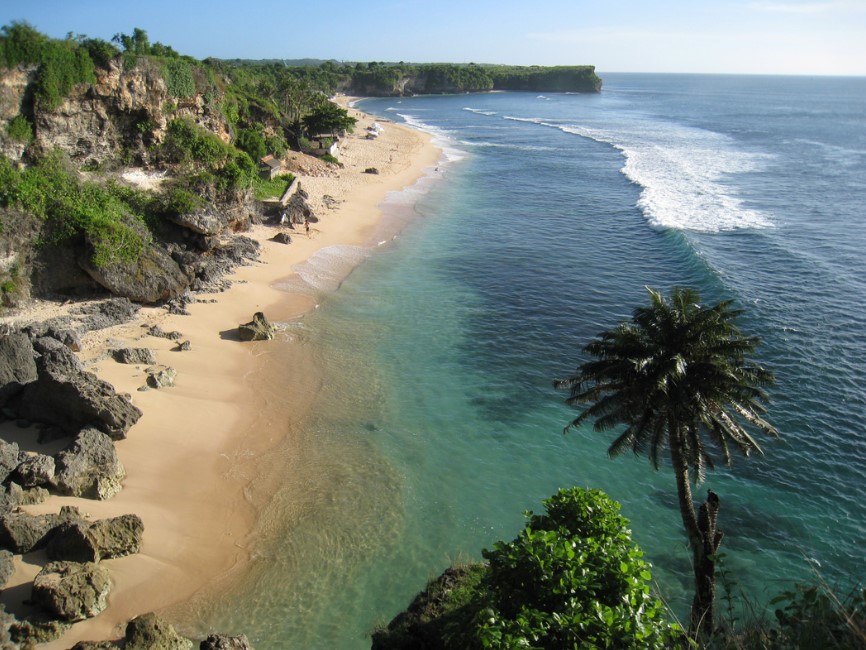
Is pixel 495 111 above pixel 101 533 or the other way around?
above

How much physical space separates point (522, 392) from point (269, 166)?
41.0 m

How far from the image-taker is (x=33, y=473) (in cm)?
2142

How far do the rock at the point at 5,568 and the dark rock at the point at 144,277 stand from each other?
19.8m

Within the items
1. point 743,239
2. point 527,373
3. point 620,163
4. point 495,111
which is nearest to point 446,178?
point 620,163

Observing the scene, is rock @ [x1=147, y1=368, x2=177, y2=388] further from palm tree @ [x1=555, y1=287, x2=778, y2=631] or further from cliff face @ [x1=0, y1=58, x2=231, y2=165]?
palm tree @ [x1=555, y1=287, x2=778, y2=631]

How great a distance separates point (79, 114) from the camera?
1629 inches

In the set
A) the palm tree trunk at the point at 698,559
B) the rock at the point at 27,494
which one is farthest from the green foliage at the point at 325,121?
the palm tree trunk at the point at 698,559

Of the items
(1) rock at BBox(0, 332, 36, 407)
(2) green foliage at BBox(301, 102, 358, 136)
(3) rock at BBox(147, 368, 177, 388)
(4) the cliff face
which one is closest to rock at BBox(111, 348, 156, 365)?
(3) rock at BBox(147, 368, 177, 388)

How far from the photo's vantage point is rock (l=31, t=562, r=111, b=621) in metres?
17.2

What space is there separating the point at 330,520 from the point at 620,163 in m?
82.7

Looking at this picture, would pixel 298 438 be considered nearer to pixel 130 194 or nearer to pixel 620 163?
pixel 130 194

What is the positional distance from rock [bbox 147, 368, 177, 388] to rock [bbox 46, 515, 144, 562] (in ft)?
29.9

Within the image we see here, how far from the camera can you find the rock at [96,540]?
742 inches

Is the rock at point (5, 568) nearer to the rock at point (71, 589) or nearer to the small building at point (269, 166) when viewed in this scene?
the rock at point (71, 589)
